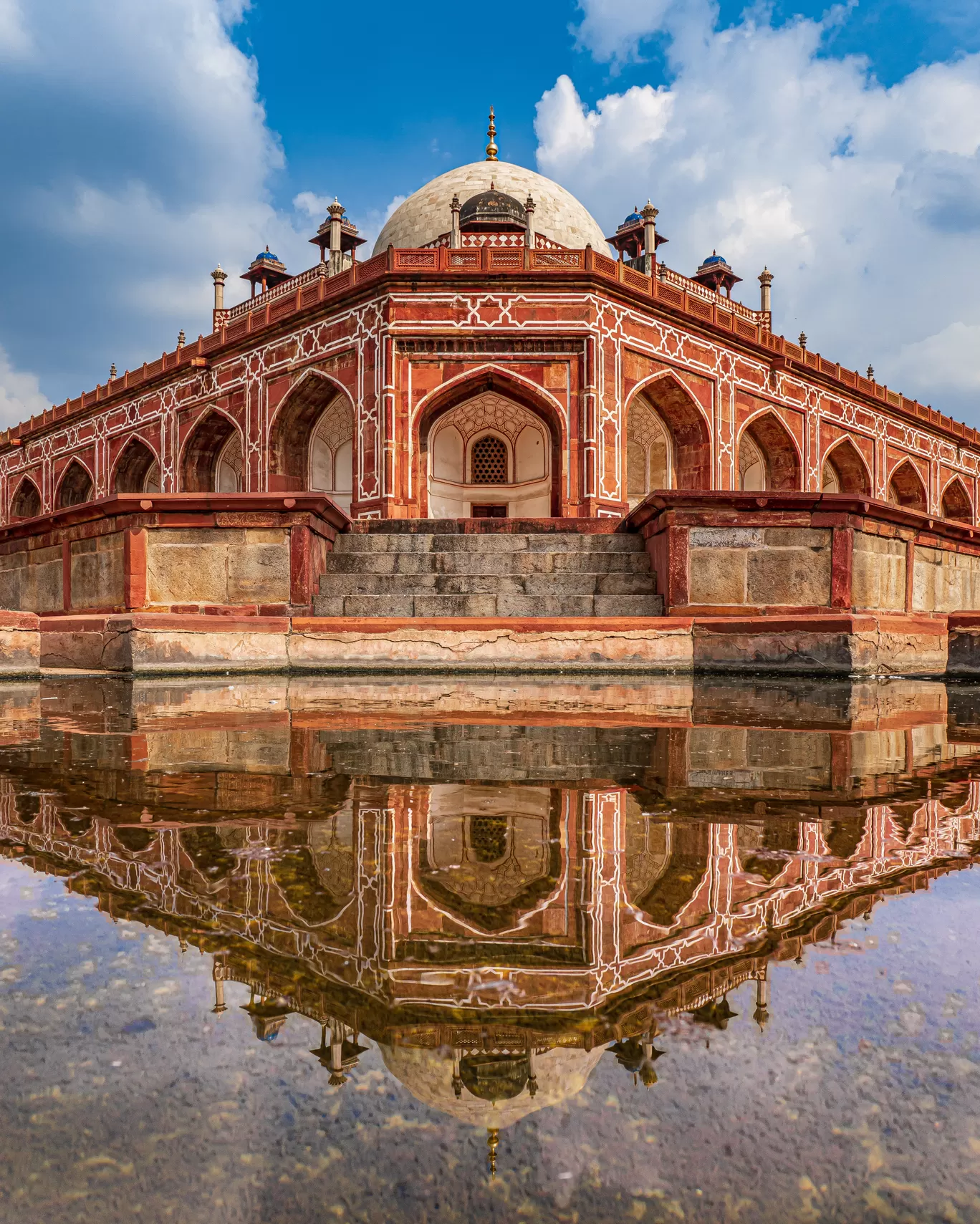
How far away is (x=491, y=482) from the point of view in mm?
16875

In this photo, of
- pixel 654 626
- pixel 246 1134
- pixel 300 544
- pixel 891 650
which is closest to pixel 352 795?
pixel 246 1134

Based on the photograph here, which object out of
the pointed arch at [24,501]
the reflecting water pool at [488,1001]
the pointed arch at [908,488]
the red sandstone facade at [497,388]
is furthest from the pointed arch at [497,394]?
the pointed arch at [24,501]

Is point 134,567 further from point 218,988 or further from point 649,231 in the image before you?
point 649,231

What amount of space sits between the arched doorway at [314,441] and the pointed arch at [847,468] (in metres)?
10.9

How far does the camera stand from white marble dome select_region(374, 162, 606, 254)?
61.3ft

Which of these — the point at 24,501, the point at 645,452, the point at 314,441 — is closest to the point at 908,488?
the point at 645,452

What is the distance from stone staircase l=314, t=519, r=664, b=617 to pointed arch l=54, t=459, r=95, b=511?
1750cm

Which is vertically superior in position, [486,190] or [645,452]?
[486,190]

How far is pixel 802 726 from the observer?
9.09 ft

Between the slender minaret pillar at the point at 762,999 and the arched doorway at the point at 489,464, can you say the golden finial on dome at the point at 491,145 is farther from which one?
the slender minaret pillar at the point at 762,999

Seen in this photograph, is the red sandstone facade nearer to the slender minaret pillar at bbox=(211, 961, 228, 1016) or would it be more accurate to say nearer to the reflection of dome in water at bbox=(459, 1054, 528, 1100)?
the slender minaret pillar at bbox=(211, 961, 228, 1016)

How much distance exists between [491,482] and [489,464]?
0.39 m

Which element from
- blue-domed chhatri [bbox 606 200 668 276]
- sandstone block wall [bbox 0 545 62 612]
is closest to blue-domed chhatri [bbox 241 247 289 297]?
blue-domed chhatri [bbox 606 200 668 276]

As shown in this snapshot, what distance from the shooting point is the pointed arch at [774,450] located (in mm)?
17031
